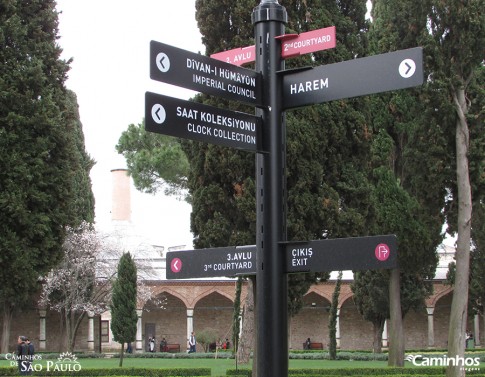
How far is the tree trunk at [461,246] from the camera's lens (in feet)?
54.5

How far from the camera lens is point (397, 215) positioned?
1992 cm

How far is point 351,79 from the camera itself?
4.69 metres

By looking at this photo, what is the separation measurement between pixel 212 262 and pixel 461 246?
12.9 meters

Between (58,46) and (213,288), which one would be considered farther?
(213,288)

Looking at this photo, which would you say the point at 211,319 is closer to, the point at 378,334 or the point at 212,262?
the point at 378,334

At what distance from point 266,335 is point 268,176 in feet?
2.98

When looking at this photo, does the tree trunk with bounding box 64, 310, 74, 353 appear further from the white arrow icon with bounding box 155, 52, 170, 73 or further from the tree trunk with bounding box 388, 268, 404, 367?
the white arrow icon with bounding box 155, 52, 170, 73

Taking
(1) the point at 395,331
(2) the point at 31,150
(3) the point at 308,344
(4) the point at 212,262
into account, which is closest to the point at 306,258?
(4) the point at 212,262

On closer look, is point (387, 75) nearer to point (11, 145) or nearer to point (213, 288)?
point (11, 145)

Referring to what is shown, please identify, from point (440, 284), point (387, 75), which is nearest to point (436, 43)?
point (387, 75)

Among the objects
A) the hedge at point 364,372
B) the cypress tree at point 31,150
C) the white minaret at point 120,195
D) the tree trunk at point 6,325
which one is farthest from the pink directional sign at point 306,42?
the white minaret at point 120,195

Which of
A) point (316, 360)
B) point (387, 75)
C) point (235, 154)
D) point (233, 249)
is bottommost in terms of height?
point (316, 360)

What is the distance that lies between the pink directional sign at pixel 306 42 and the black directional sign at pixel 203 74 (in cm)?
23

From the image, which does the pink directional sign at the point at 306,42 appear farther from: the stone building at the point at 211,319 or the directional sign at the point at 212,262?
the stone building at the point at 211,319
